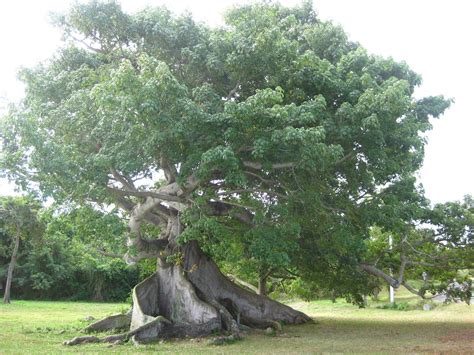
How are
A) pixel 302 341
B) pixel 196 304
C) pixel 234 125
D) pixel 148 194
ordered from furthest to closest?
pixel 196 304
pixel 148 194
pixel 302 341
pixel 234 125

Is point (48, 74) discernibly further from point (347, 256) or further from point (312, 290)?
point (312, 290)

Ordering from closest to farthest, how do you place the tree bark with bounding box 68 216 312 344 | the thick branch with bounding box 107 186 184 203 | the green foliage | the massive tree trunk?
the green foliage < the thick branch with bounding box 107 186 184 203 < the tree bark with bounding box 68 216 312 344 < the massive tree trunk

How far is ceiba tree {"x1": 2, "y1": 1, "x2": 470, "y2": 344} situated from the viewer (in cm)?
1062

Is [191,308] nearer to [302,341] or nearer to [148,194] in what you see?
[302,341]

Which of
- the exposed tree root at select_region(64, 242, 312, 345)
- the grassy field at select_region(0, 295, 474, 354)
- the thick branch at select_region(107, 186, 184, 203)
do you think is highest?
the thick branch at select_region(107, 186, 184, 203)

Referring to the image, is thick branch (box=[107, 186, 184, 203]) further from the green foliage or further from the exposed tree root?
the exposed tree root

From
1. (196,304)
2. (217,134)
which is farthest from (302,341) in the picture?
(217,134)

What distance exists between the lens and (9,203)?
19.4m

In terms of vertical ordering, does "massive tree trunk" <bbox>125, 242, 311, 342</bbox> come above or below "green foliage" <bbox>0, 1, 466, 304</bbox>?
below

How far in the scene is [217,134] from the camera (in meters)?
11.1

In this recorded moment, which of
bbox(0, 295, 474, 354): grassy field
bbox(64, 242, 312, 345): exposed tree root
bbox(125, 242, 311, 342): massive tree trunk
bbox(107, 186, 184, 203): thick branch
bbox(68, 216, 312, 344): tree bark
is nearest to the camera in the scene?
bbox(0, 295, 474, 354): grassy field

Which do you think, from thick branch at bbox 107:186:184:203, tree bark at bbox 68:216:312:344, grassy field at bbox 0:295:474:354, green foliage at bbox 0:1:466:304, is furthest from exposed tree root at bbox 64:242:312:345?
thick branch at bbox 107:186:184:203

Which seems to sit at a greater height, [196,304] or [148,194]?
[148,194]

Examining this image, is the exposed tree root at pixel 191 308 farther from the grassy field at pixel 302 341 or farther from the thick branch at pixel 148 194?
the thick branch at pixel 148 194
